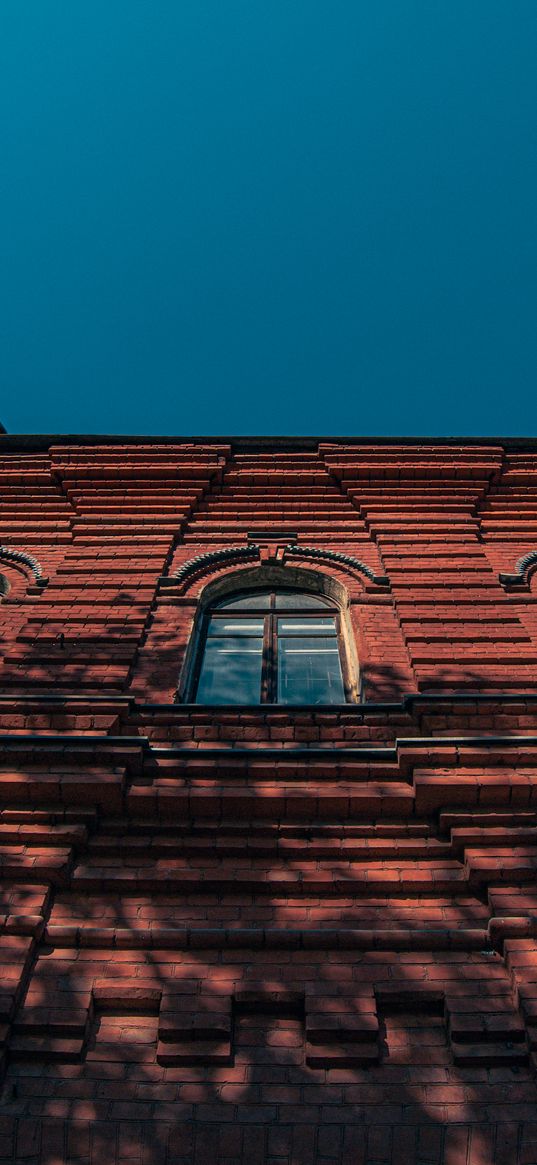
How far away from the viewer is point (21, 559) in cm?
870

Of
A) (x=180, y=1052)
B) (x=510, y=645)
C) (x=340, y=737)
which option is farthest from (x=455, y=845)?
(x=510, y=645)

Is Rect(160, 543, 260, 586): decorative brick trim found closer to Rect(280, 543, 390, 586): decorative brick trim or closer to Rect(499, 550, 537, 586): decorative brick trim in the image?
Rect(280, 543, 390, 586): decorative brick trim

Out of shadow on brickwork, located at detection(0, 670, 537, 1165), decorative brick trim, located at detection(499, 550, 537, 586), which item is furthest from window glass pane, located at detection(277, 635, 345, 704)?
shadow on brickwork, located at detection(0, 670, 537, 1165)

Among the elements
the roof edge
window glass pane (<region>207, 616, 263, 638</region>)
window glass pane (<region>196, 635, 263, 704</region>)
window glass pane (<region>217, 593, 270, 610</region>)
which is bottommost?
window glass pane (<region>196, 635, 263, 704</region>)

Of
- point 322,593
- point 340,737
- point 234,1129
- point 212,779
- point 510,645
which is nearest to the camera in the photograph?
point 234,1129

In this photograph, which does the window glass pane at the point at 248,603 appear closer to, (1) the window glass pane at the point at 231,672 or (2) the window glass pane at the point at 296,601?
(2) the window glass pane at the point at 296,601

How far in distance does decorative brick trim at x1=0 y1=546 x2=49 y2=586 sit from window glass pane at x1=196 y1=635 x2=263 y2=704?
2.13m

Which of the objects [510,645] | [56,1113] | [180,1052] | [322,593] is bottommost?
[56,1113]

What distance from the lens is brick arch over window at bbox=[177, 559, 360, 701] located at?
7.52 m

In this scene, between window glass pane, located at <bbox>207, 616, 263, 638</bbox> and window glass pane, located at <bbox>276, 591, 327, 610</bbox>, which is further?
window glass pane, located at <bbox>276, 591, 327, 610</bbox>

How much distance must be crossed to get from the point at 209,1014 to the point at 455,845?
170 cm

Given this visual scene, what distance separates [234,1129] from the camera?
11.2 ft

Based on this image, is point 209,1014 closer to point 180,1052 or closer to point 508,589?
point 180,1052

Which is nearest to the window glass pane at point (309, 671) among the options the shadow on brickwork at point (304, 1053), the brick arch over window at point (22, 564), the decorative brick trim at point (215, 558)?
the decorative brick trim at point (215, 558)
